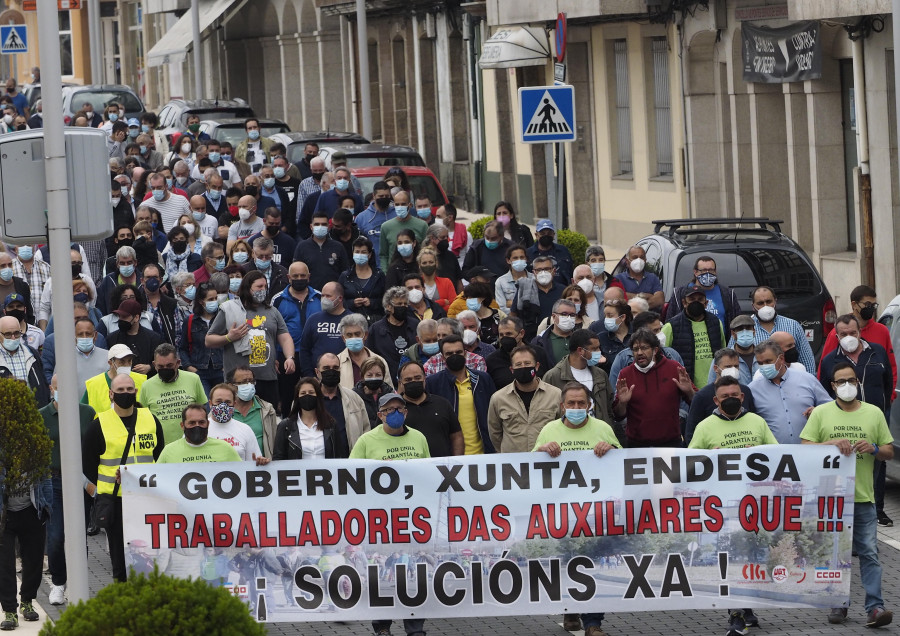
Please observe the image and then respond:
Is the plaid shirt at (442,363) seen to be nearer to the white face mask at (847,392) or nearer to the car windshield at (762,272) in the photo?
the white face mask at (847,392)

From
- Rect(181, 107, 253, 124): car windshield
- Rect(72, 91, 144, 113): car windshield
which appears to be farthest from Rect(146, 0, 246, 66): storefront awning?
Rect(181, 107, 253, 124): car windshield

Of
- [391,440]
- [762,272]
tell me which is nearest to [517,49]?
[762,272]

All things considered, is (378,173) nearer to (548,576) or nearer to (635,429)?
(635,429)

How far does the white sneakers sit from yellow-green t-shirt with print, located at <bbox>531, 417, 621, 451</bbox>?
3.29 metres

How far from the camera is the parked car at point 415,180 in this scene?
79.6 feet

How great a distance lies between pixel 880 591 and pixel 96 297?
8.96 metres

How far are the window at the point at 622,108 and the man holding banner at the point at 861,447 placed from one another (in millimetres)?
19479

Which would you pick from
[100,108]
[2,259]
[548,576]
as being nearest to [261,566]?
[548,576]

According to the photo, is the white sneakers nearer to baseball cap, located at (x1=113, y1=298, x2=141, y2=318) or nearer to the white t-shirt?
the white t-shirt

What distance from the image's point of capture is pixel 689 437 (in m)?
12.0

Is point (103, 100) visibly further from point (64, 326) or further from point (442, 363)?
point (64, 326)

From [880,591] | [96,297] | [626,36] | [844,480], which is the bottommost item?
[880,591]

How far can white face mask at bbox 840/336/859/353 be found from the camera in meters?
13.3

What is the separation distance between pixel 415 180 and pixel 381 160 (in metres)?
1.12
